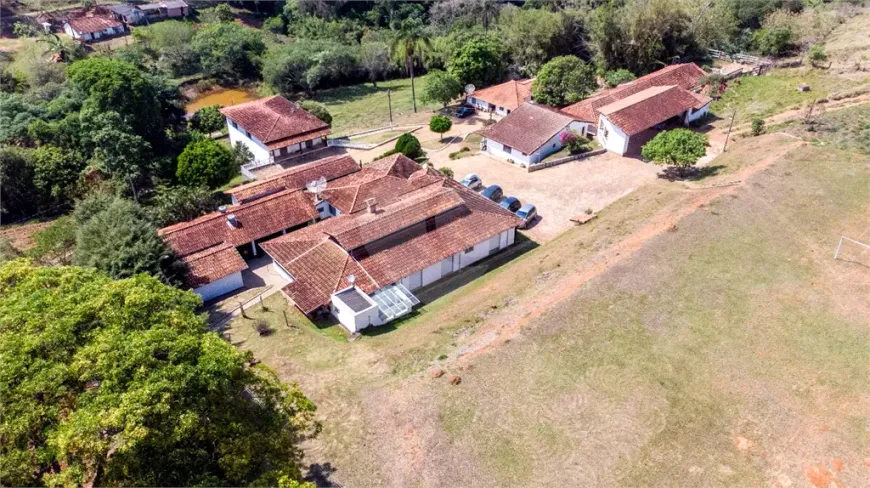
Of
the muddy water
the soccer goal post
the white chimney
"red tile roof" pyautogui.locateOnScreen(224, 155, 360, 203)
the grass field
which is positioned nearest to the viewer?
the grass field

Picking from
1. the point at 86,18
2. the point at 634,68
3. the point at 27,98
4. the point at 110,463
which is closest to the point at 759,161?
the point at 634,68

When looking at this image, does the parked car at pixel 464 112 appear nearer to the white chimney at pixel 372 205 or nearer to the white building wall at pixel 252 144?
the white building wall at pixel 252 144

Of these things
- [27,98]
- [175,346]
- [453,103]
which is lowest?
[453,103]

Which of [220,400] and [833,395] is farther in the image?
[833,395]

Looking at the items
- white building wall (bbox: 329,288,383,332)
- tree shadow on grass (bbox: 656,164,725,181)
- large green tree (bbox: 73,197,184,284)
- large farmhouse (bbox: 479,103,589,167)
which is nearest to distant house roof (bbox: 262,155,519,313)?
white building wall (bbox: 329,288,383,332)

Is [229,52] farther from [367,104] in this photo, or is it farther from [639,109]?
[639,109]

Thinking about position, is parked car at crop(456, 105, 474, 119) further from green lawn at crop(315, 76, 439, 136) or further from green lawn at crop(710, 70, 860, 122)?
green lawn at crop(710, 70, 860, 122)

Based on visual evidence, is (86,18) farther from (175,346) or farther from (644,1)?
(175,346)
